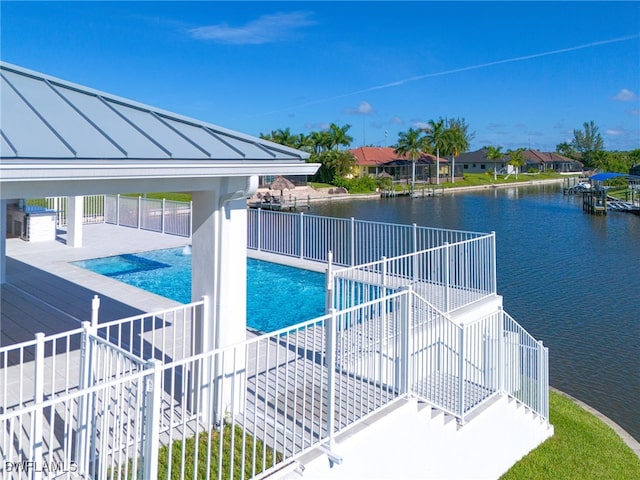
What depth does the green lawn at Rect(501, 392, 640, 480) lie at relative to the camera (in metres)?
7.11

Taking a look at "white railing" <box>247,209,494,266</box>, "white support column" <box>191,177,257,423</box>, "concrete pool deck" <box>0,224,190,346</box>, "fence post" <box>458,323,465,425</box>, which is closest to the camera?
"white support column" <box>191,177,257,423</box>

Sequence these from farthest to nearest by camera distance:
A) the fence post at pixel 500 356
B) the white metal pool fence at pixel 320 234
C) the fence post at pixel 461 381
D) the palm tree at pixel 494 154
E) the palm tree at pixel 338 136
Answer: the palm tree at pixel 494 154 < the palm tree at pixel 338 136 < the white metal pool fence at pixel 320 234 < the fence post at pixel 500 356 < the fence post at pixel 461 381

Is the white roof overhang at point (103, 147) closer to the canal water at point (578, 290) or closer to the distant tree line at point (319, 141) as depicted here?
the canal water at point (578, 290)

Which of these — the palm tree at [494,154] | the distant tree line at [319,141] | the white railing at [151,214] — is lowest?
the white railing at [151,214]

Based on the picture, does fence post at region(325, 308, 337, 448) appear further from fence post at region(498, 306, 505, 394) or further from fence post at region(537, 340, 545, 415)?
fence post at region(537, 340, 545, 415)

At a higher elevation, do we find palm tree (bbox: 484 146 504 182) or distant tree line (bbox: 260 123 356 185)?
palm tree (bbox: 484 146 504 182)

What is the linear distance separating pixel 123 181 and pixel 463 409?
4.47 m

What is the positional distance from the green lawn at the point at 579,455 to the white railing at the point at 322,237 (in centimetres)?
468

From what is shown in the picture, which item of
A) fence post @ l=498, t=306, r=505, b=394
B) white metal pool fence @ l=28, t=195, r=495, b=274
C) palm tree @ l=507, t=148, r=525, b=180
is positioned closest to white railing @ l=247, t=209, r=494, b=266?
white metal pool fence @ l=28, t=195, r=495, b=274

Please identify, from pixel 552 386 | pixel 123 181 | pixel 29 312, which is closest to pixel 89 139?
pixel 123 181

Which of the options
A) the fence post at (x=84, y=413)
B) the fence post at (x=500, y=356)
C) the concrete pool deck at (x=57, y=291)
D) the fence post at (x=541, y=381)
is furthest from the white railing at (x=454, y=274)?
the fence post at (x=84, y=413)

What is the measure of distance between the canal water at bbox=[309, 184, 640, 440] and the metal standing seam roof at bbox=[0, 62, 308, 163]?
8.52 metres

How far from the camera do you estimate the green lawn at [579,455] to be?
7.11 metres

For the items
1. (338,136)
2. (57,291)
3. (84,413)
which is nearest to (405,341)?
(84,413)
